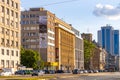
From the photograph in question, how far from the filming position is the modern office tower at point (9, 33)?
390 ft

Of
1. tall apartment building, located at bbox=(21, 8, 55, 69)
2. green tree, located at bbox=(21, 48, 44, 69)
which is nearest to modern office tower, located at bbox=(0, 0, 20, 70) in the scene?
green tree, located at bbox=(21, 48, 44, 69)

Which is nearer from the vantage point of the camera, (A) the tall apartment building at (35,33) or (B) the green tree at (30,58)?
(B) the green tree at (30,58)

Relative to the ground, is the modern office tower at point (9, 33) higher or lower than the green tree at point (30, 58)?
higher

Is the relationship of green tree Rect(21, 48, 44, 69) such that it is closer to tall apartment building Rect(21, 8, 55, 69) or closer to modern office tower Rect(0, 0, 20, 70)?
tall apartment building Rect(21, 8, 55, 69)

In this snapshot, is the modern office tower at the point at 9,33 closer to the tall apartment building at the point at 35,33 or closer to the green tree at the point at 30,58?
the green tree at the point at 30,58

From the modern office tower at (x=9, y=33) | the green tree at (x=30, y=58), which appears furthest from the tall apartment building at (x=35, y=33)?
the modern office tower at (x=9, y=33)

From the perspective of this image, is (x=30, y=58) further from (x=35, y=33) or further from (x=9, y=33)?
(x=9, y=33)

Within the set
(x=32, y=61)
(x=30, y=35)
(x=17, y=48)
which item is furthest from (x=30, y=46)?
(x=17, y=48)

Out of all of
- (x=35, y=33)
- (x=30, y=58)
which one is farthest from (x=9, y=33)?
(x=35, y=33)

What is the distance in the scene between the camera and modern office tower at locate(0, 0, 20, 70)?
119 meters

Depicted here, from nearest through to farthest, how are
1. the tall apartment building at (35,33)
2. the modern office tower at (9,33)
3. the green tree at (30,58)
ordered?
the modern office tower at (9,33) < the green tree at (30,58) < the tall apartment building at (35,33)

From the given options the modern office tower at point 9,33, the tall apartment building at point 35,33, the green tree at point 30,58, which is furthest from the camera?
the tall apartment building at point 35,33

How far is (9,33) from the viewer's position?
124250 mm

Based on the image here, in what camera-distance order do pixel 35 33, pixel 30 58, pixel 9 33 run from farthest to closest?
1. pixel 35 33
2. pixel 30 58
3. pixel 9 33
